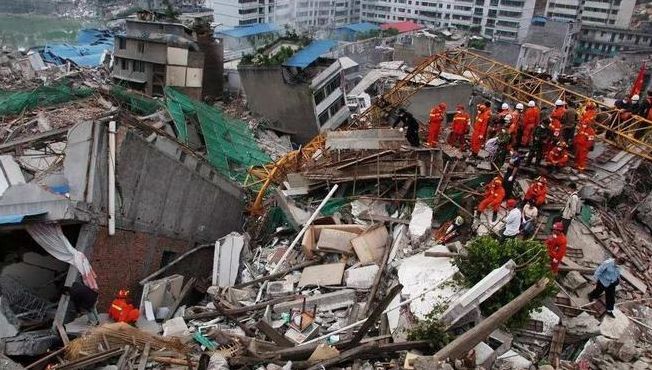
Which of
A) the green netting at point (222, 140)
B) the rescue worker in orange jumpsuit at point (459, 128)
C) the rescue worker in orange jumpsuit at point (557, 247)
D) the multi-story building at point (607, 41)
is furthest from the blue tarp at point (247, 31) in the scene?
the multi-story building at point (607, 41)

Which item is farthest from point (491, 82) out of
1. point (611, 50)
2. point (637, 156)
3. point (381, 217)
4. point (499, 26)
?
point (499, 26)

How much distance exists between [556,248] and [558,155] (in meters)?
4.17

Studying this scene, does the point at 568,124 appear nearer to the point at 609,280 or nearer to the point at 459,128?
the point at 459,128

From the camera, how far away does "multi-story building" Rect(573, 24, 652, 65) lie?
6400 centimetres

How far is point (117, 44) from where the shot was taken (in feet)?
87.3

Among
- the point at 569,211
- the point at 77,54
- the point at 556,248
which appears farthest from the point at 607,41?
the point at 556,248

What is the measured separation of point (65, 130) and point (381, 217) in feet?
24.2

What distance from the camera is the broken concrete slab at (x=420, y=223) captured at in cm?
1095

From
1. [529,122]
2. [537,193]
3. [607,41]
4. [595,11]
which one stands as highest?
[595,11]

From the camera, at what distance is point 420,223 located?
11.4m

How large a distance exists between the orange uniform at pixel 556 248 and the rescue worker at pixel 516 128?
14.0ft

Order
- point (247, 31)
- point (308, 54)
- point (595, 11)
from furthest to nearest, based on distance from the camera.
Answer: point (595, 11)
point (247, 31)
point (308, 54)

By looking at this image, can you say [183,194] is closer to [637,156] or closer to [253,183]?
[253,183]

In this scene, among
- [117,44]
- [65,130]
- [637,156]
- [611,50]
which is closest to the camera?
[65,130]
